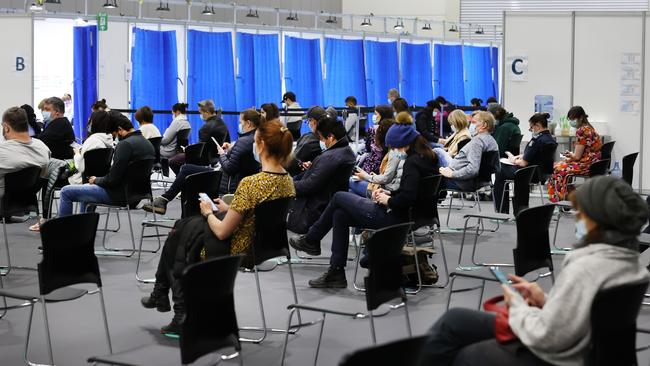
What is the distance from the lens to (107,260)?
7379 millimetres

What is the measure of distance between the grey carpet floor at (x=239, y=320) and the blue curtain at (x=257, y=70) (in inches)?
325

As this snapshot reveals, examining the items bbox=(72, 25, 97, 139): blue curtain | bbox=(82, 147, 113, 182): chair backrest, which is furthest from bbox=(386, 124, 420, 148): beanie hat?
bbox=(72, 25, 97, 139): blue curtain

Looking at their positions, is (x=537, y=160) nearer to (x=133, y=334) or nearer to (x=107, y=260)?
(x=107, y=260)

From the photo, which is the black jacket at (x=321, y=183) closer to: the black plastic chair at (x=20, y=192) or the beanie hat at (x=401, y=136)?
the beanie hat at (x=401, y=136)

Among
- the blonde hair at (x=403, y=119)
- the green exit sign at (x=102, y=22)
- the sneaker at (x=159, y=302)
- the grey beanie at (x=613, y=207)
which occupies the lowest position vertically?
the sneaker at (x=159, y=302)

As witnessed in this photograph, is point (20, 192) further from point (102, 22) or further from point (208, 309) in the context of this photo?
point (102, 22)

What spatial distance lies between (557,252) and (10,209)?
167 inches

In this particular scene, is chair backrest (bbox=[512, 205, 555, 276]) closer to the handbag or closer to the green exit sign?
the handbag

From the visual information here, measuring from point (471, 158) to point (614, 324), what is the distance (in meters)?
5.33

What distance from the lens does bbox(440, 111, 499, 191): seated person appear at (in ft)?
27.2

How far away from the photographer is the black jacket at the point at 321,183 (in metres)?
6.68

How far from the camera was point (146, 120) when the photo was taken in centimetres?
1012

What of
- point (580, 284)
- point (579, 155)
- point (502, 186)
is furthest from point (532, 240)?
point (579, 155)

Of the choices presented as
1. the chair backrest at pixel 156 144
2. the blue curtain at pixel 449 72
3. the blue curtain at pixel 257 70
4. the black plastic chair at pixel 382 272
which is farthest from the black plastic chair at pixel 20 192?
the blue curtain at pixel 449 72
